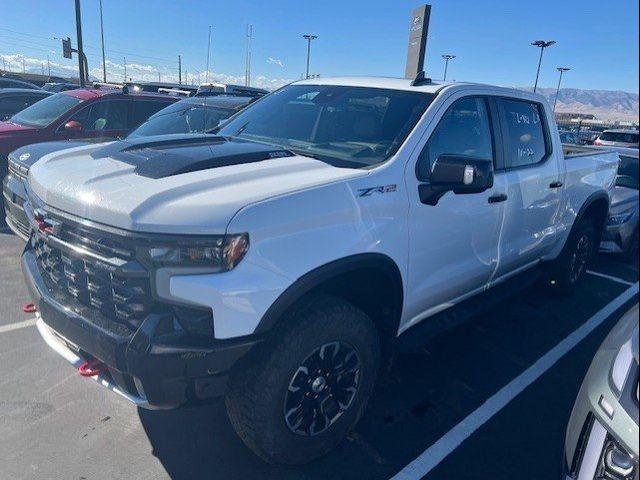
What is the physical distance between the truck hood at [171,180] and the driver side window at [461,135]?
586 millimetres

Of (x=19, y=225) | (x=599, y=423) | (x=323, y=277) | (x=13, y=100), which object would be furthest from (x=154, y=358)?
(x=13, y=100)

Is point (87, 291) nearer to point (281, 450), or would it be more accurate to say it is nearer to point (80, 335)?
point (80, 335)

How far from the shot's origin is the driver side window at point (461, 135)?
10.1 ft

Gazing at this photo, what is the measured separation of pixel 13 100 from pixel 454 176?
33.9 feet

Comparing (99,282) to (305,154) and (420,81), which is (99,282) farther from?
(420,81)

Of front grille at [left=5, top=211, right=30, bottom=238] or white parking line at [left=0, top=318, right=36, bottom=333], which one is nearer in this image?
white parking line at [left=0, top=318, right=36, bottom=333]

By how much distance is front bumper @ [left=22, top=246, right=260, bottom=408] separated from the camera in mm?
2105

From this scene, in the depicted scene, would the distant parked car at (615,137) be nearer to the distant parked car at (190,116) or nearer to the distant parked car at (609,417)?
the distant parked car at (190,116)

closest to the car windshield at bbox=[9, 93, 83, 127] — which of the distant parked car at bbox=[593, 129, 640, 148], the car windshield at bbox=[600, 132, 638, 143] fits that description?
the distant parked car at bbox=[593, 129, 640, 148]

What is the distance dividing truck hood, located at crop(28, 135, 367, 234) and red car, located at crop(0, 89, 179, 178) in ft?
14.6

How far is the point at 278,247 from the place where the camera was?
2240 mm

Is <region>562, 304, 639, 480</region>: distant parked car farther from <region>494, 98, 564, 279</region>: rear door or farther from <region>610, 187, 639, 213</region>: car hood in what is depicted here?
<region>610, 187, 639, 213</region>: car hood

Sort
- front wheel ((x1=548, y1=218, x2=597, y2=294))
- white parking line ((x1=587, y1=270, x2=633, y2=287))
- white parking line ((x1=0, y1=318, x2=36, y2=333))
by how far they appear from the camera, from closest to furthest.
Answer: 1. white parking line ((x1=0, y1=318, x2=36, y2=333))
2. front wheel ((x1=548, y1=218, x2=597, y2=294))
3. white parking line ((x1=587, y1=270, x2=633, y2=287))

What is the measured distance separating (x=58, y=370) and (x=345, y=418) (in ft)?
6.61
